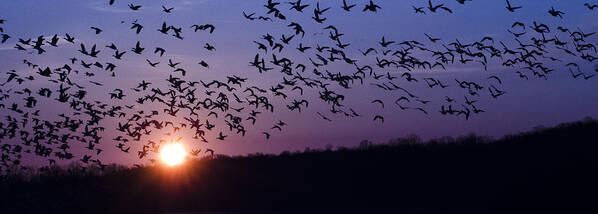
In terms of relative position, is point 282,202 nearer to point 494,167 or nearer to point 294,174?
point 294,174

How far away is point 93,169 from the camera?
1633 inches

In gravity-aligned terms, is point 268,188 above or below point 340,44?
below

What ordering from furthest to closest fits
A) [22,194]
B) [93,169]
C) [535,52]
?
[93,169]
[22,194]
[535,52]

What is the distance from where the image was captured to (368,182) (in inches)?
1474

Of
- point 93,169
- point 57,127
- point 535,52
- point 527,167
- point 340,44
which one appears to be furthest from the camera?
point 93,169

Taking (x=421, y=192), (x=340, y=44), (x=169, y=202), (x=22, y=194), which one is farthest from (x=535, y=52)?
(x=22, y=194)

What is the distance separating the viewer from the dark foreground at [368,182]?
34.8 m

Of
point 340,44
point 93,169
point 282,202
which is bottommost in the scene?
point 282,202

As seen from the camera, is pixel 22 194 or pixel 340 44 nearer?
pixel 340 44

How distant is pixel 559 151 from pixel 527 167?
2.95 meters

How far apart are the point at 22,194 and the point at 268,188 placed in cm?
1556

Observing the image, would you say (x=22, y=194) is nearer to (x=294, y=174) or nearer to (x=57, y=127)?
(x=57, y=127)

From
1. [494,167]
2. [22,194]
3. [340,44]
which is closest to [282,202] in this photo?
[494,167]

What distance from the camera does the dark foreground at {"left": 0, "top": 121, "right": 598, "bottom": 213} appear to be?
34844mm
